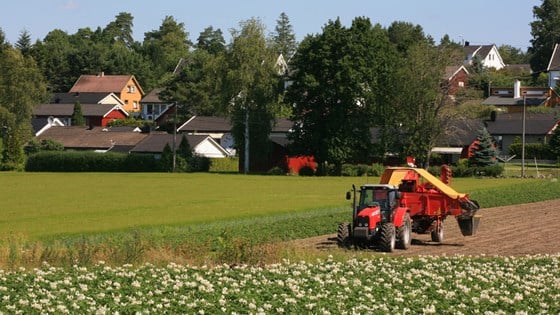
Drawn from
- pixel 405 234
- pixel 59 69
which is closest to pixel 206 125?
pixel 59 69

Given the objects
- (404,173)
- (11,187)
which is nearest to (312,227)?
(404,173)

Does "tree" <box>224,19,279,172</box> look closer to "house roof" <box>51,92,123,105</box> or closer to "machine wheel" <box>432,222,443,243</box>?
"machine wheel" <box>432,222,443,243</box>

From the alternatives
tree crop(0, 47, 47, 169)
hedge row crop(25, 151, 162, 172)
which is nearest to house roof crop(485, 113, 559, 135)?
hedge row crop(25, 151, 162, 172)

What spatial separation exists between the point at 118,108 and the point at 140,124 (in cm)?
1130

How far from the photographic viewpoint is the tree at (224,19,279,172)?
310 ft

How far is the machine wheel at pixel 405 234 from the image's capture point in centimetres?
3195

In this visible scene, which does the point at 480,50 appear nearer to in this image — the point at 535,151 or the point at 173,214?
the point at 535,151

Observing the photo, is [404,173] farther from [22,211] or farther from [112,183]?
[112,183]

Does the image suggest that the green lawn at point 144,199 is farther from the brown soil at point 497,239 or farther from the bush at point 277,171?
the brown soil at point 497,239

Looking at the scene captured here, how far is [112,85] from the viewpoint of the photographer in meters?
163

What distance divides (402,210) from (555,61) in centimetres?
11597

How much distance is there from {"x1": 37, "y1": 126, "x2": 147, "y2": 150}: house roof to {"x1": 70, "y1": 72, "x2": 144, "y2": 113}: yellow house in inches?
1572

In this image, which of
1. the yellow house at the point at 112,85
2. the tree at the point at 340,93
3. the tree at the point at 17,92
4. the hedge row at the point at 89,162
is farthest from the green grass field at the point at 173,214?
the yellow house at the point at 112,85

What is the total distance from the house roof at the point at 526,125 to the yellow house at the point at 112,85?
2783 inches
